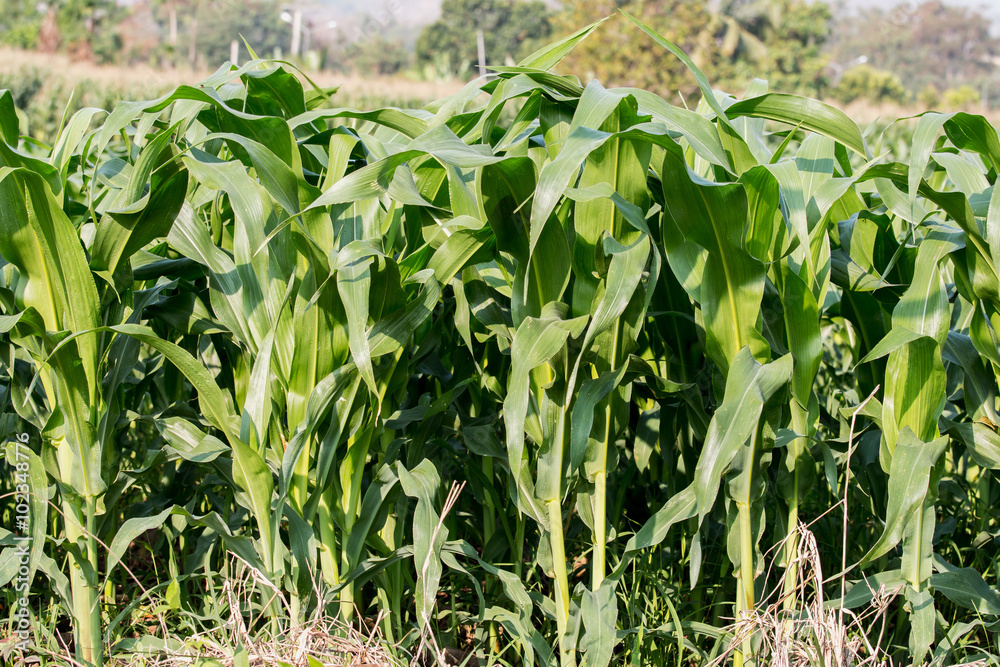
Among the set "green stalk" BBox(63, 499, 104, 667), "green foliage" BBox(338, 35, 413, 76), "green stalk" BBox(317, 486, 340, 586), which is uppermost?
"green stalk" BBox(317, 486, 340, 586)

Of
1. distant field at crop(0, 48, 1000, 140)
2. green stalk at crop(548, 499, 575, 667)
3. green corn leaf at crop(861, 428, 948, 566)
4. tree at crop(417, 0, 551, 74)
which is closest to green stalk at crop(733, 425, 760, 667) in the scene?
green corn leaf at crop(861, 428, 948, 566)

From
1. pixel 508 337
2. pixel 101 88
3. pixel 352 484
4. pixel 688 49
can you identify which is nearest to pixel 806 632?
pixel 508 337

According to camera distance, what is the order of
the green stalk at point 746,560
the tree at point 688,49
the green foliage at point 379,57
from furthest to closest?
1. the green foliage at point 379,57
2. the tree at point 688,49
3. the green stalk at point 746,560

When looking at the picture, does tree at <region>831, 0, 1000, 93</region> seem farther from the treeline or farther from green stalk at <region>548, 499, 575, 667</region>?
green stalk at <region>548, 499, 575, 667</region>

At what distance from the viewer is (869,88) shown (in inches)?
1513

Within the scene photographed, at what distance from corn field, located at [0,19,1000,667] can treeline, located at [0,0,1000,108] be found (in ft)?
1.25

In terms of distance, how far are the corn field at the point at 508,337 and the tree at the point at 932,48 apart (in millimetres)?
71265

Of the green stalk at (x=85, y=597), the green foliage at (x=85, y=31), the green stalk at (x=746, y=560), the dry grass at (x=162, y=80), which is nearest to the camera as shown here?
the green stalk at (x=746, y=560)

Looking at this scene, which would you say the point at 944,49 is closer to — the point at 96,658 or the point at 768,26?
the point at 768,26

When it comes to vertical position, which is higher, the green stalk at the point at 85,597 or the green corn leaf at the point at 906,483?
the green corn leaf at the point at 906,483

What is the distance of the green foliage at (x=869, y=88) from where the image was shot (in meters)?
37.7

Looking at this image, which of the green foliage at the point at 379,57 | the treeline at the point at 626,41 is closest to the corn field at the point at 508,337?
the treeline at the point at 626,41

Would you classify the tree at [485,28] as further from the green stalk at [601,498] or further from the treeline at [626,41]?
the green stalk at [601,498]

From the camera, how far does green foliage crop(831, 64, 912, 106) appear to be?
37.7 meters
